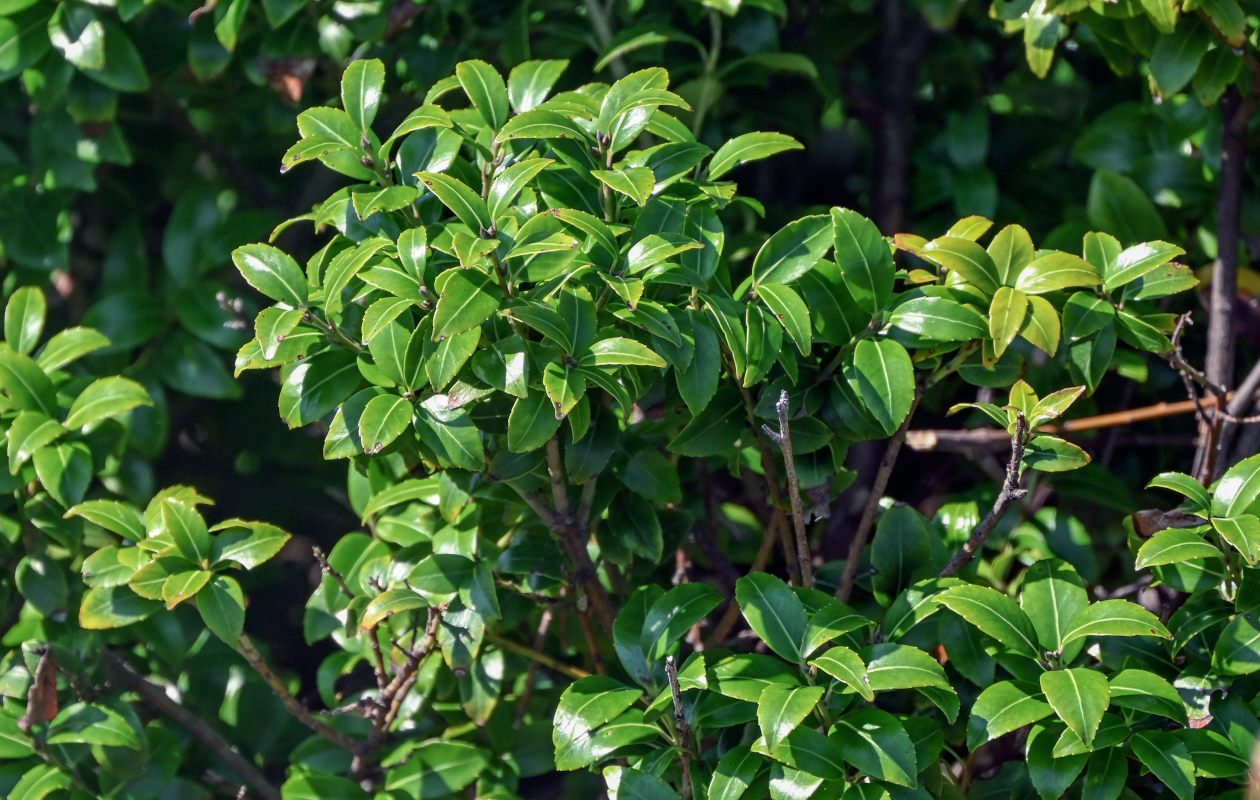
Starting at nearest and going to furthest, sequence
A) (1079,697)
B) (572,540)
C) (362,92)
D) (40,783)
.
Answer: (1079,697)
(362,92)
(572,540)
(40,783)

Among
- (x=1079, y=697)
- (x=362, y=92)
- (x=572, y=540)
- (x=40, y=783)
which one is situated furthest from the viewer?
(x=40, y=783)

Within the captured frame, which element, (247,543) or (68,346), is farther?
(68,346)

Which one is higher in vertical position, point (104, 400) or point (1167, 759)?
point (104, 400)

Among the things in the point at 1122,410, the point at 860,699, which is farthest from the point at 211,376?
the point at 1122,410

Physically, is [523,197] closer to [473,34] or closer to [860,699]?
[860,699]

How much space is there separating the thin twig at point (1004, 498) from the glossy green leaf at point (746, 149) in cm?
38

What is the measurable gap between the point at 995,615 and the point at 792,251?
0.41m

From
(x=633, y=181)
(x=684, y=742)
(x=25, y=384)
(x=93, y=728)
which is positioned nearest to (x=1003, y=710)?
(x=684, y=742)

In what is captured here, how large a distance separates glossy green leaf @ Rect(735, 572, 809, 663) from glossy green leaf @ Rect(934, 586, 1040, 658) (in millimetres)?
138

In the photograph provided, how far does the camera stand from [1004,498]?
3.95ft

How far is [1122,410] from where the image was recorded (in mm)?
1891

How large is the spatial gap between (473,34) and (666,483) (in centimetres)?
90

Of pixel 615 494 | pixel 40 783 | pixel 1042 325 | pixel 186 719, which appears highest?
pixel 1042 325

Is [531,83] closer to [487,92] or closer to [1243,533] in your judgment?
[487,92]
